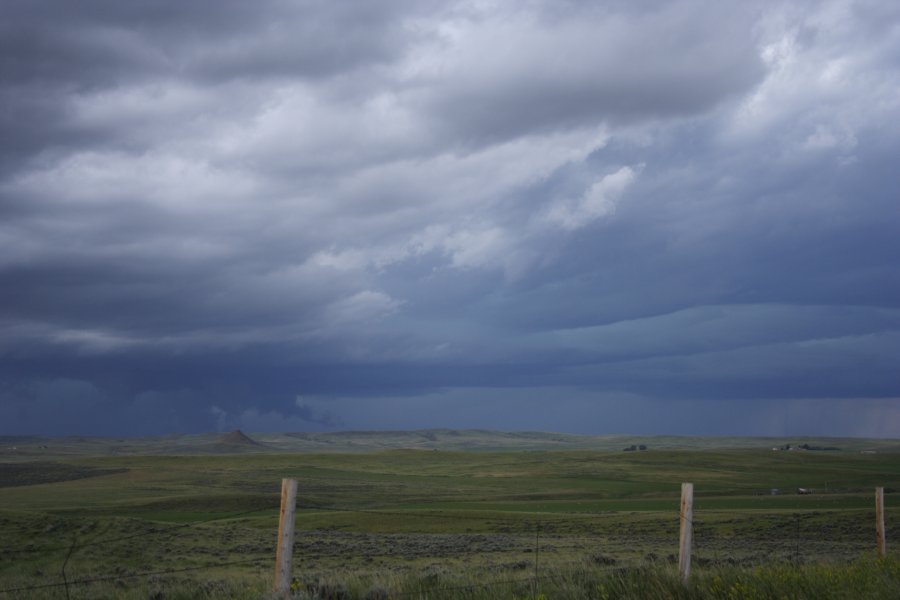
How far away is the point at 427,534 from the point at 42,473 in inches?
4281

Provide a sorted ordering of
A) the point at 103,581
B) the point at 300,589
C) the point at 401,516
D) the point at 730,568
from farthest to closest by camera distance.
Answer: the point at 401,516
the point at 103,581
the point at 730,568
the point at 300,589

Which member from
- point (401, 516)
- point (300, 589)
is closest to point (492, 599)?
point (300, 589)

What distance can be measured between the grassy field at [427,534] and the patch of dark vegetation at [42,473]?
74 cm

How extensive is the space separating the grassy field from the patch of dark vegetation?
2.42 feet

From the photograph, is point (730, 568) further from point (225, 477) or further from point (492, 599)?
point (225, 477)

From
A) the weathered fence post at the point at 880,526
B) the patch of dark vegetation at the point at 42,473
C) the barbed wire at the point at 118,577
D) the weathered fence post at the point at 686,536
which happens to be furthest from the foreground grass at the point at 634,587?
the patch of dark vegetation at the point at 42,473

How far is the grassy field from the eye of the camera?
1282 centimetres

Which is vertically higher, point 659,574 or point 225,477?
point 659,574

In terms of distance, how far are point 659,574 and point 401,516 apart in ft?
130

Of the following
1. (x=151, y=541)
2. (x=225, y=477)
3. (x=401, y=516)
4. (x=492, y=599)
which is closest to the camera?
(x=492, y=599)

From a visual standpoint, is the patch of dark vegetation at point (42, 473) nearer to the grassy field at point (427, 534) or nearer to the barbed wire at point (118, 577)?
the grassy field at point (427, 534)

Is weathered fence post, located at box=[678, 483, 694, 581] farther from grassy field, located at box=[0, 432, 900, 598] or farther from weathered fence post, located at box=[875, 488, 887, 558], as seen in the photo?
weathered fence post, located at box=[875, 488, 887, 558]

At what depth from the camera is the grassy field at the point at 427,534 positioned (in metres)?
12.8

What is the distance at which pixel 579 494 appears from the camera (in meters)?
82.6
